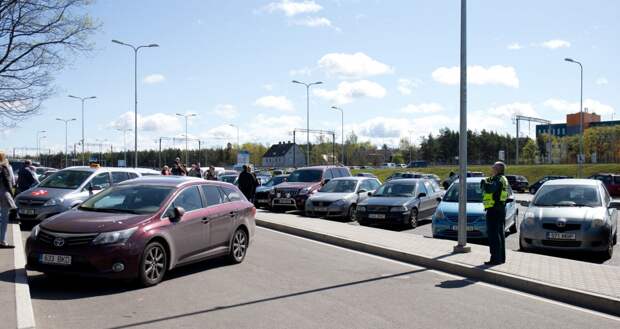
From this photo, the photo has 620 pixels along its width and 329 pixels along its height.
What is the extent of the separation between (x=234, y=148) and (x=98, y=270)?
15261 centimetres

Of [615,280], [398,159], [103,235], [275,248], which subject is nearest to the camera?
[103,235]

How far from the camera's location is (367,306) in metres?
7.20

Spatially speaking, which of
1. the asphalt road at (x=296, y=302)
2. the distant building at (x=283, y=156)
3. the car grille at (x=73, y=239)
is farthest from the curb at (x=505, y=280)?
the distant building at (x=283, y=156)

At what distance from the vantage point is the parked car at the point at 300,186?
21.6 metres

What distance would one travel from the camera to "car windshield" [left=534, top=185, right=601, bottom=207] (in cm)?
1244

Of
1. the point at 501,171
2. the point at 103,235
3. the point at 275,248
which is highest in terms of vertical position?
the point at 501,171

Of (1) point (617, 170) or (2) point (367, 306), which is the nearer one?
(2) point (367, 306)

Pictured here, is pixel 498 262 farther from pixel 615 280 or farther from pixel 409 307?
pixel 409 307

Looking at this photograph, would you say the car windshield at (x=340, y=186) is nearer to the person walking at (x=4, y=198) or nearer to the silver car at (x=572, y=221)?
the silver car at (x=572, y=221)

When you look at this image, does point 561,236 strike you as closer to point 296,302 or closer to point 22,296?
point 296,302

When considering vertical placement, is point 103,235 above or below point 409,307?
above

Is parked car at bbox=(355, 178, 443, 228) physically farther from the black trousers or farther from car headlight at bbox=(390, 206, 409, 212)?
the black trousers

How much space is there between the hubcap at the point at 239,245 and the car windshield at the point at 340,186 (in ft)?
32.8

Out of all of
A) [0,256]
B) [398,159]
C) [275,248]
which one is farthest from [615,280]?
[398,159]
